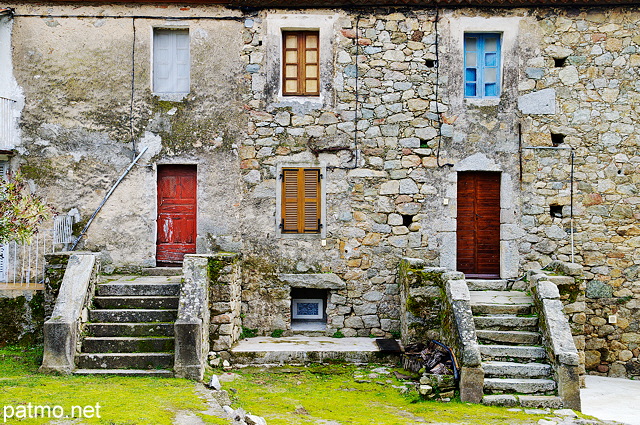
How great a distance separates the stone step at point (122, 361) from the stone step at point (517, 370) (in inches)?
171

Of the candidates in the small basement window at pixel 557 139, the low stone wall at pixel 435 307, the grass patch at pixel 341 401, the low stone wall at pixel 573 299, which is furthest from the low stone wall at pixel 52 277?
the small basement window at pixel 557 139

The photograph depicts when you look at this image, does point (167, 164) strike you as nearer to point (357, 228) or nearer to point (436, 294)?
point (357, 228)

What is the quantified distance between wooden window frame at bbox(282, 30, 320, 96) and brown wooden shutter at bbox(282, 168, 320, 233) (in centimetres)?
141

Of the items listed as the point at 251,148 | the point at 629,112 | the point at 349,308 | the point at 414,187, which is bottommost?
the point at 349,308

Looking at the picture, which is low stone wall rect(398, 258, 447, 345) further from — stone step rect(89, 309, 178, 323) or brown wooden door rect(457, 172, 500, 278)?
stone step rect(89, 309, 178, 323)

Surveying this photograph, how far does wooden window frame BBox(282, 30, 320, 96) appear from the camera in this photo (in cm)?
1038

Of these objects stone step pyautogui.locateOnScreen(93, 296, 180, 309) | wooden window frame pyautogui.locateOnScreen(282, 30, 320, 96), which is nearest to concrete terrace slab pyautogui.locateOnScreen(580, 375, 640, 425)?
stone step pyautogui.locateOnScreen(93, 296, 180, 309)

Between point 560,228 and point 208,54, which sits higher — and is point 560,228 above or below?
below

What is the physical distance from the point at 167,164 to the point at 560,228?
7081mm

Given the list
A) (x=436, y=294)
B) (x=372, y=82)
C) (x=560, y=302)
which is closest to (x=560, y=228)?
(x=560, y=302)

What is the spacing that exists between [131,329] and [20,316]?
240cm

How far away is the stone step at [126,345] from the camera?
26.5ft

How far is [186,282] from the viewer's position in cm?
845

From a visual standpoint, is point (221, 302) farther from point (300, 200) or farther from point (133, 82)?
point (133, 82)
